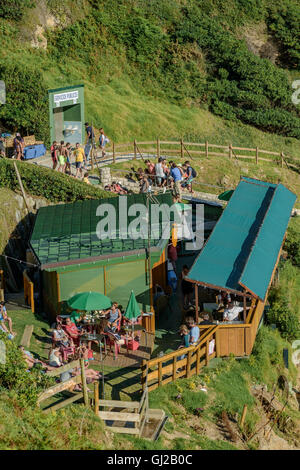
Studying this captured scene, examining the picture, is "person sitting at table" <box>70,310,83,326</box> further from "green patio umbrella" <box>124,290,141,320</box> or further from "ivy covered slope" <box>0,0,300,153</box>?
"ivy covered slope" <box>0,0,300,153</box>

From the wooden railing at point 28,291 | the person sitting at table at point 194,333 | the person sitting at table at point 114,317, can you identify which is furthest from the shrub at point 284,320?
the wooden railing at point 28,291

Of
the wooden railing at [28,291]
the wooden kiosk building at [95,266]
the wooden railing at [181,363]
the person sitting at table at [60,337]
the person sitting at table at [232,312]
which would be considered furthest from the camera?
the wooden railing at [28,291]

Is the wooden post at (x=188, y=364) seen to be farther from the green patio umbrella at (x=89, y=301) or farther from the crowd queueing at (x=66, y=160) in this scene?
the crowd queueing at (x=66, y=160)

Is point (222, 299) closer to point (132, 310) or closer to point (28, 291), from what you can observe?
point (132, 310)

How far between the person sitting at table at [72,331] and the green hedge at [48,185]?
8174mm

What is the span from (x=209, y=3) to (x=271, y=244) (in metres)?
35.5

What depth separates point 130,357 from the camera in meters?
21.0

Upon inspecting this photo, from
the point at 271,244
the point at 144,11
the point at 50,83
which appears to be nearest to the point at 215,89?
the point at 144,11

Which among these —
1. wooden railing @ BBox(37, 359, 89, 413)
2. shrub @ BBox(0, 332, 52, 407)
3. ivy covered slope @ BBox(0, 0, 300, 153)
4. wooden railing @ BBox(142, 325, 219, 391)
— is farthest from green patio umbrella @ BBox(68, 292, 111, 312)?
ivy covered slope @ BBox(0, 0, 300, 153)

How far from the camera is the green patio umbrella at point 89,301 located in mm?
20531

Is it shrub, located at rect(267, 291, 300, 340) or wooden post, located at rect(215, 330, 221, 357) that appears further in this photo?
shrub, located at rect(267, 291, 300, 340)

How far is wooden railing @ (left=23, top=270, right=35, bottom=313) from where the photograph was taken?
23.3m

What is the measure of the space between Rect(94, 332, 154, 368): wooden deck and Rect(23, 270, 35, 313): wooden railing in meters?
3.32
